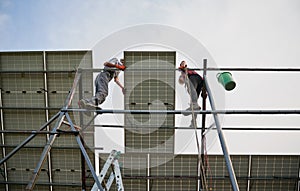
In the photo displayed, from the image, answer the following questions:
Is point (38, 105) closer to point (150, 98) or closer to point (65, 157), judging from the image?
point (65, 157)

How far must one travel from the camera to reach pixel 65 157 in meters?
5.19

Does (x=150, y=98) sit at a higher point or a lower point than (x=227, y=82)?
higher

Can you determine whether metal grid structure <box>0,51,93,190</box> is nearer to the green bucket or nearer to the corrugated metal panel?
the corrugated metal panel

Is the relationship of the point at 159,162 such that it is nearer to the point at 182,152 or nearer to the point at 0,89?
the point at 182,152

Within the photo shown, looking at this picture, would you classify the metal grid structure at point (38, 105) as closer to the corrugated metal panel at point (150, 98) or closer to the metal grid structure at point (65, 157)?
the metal grid structure at point (65, 157)

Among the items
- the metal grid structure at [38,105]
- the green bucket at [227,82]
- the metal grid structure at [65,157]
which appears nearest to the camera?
the green bucket at [227,82]

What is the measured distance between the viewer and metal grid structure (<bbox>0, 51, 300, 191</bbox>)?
4.98 meters

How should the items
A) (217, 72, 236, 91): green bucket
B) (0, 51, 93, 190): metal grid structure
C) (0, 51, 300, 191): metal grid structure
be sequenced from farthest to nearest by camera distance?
(0, 51, 93, 190): metal grid structure → (0, 51, 300, 191): metal grid structure → (217, 72, 236, 91): green bucket

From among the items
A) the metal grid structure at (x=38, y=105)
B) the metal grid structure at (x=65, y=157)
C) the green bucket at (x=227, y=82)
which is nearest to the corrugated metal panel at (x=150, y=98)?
the metal grid structure at (x=65, y=157)

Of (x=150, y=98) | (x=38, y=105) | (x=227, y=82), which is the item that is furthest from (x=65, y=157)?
(x=227, y=82)

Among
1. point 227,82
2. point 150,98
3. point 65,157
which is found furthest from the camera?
point 65,157

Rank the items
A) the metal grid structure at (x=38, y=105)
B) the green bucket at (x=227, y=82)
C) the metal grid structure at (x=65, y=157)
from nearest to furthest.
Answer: the green bucket at (x=227, y=82) < the metal grid structure at (x=65, y=157) < the metal grid structure at (x=38, y=105)

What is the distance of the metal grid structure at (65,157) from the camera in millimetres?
4977

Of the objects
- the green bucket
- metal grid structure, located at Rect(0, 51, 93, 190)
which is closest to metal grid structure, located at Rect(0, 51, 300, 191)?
metal grid structure, located at Rect(0, 51, 93, 190)
